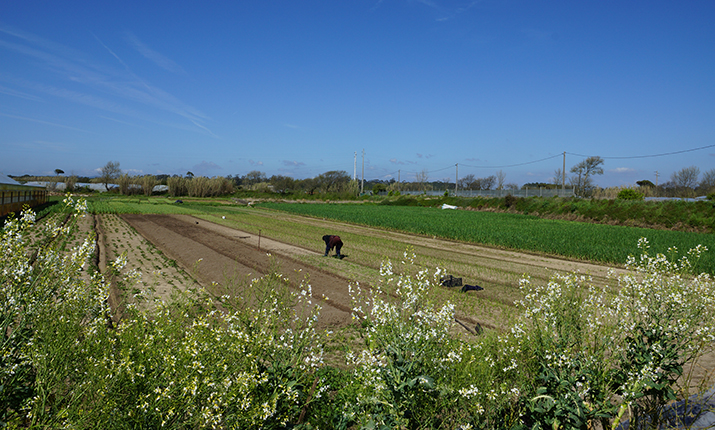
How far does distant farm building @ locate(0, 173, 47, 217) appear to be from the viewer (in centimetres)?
2800

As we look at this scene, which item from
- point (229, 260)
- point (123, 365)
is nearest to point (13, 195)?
point (229, 260)

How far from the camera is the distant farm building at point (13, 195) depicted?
2800 cm

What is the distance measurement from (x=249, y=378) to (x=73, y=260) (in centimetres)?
232

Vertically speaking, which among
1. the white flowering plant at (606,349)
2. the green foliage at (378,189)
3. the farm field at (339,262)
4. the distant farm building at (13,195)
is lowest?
the farm field at (339,262)

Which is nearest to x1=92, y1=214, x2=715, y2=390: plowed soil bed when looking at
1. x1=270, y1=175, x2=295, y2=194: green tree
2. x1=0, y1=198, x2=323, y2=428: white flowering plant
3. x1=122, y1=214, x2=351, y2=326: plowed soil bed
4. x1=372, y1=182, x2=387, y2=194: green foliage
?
x1=122, y1=214, x2=351, y2=326: plowed soil bed

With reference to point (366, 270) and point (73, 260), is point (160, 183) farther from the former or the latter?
point (73, 260)

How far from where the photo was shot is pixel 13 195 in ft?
104

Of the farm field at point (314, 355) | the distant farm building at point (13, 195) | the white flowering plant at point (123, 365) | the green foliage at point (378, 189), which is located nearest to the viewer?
the white flowering plant at point (123, 365)

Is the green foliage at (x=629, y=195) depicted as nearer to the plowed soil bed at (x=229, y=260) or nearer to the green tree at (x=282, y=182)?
the plowed soil bed at (x=229, y=260)

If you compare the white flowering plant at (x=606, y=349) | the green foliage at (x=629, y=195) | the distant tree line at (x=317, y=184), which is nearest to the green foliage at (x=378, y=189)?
the distant tree line at (x=317, y=184)

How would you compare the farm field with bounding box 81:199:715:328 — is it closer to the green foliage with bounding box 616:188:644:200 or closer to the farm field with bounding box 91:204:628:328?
the farm field with bounding box 91:204:628:328

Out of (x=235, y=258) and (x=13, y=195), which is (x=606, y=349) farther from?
(x=13, y=195)

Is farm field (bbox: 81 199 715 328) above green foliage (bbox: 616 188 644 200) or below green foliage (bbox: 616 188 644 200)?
below

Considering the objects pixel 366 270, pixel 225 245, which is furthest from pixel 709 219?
pixel 225 245
